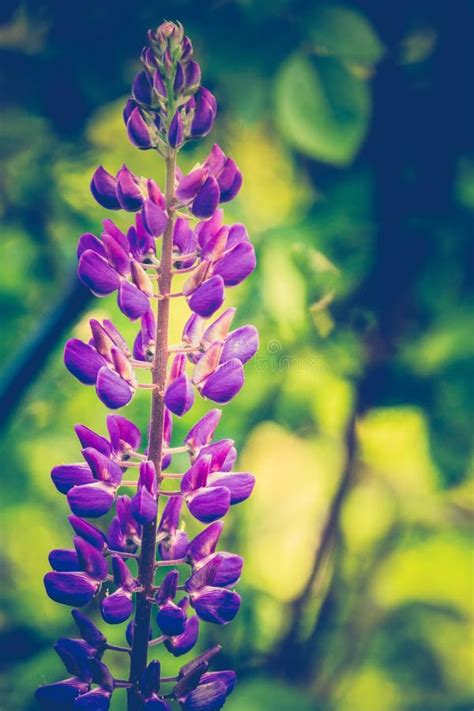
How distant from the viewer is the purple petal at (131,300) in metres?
0.54

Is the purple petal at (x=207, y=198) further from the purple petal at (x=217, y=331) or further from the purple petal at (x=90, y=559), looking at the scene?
the purple petal at (x=90, y=559)

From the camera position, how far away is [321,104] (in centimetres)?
93

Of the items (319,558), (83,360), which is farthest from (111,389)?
(319,558)

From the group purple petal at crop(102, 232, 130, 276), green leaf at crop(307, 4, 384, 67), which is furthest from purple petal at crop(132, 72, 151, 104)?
green leaf at crop(307, 4, 384, 67)

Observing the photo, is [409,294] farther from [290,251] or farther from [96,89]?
[96,89]

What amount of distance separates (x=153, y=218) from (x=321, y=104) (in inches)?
19.0

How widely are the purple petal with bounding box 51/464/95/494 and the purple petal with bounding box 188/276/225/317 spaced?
15cm

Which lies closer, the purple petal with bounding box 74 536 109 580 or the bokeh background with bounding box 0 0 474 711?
the purple petal with bounding box 74 536 109 580

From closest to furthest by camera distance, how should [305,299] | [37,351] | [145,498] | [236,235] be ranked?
[145,498] < [236,235] < [37,351] < [305,299]

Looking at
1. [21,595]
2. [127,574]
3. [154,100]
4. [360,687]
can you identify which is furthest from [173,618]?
[360,687]

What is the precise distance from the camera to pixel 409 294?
121 centimetres

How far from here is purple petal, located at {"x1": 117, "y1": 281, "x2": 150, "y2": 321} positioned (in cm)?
54

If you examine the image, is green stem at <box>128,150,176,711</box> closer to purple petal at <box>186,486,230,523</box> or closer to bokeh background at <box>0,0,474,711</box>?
purple petal at <box>186,486,230,523</box>

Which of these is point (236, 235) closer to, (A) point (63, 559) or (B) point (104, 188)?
(B) point (104, 188)
